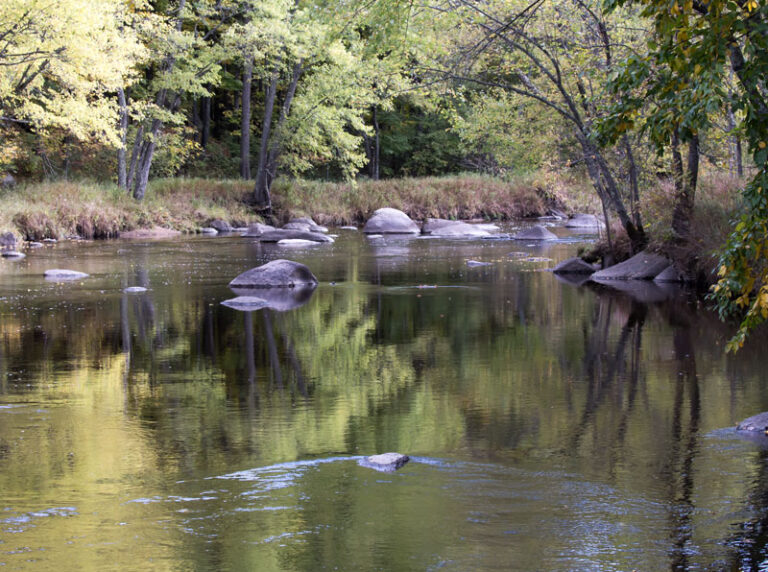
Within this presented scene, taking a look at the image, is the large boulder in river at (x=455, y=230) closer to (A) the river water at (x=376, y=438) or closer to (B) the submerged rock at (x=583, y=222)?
(B) the submerged rock at (x=583, y=222)

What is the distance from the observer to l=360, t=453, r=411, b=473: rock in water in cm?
637

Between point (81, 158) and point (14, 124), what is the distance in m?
3.28

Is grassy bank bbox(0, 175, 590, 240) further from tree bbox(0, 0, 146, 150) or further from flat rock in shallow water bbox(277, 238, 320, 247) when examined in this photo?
flat rock in shallow water bbox(277, 238, 320, 247)

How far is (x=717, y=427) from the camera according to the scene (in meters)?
7.46

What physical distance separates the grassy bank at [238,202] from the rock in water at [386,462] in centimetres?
1393

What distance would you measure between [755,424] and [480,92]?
16493mm

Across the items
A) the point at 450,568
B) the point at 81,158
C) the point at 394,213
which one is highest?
the point at 81,158

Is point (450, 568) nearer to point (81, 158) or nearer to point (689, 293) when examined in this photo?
point (689, 293)

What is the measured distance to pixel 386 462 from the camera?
6.41 meters

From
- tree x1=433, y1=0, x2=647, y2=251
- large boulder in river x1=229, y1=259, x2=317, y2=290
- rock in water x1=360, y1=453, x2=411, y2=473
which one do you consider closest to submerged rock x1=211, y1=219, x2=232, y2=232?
large boulder in river x1=229, y1=259, x2=317, y2=290

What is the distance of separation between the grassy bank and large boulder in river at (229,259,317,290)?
581cm

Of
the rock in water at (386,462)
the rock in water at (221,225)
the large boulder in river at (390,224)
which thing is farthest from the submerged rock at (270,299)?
the large boulder in river at (390,224)

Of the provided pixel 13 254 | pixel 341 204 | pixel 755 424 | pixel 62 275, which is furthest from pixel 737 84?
pixel 341 204

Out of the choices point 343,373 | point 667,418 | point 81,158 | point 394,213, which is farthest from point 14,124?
point 667,418
